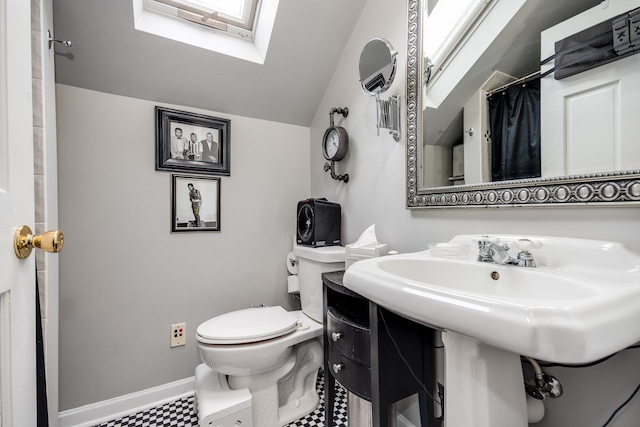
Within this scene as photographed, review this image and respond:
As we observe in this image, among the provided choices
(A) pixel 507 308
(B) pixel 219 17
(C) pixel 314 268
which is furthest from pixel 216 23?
(A) pixel 507 308

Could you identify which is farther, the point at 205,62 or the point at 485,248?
the point at 205,62

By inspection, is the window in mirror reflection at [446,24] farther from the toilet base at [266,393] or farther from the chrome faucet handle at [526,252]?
the toilet base at [266,393]

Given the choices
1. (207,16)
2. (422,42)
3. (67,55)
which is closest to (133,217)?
(67,55)

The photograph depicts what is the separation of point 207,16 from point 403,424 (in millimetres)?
2157

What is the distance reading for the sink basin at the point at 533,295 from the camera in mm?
358

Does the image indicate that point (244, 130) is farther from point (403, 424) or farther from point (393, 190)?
point (403, 424)

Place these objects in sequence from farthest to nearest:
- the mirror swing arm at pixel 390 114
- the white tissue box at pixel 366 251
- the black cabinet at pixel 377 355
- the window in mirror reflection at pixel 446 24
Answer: the mirror swing arm at pixel 390 114 < the white tissue box at pixel 366 251 < the window in mirror reflection at pixel 446 24 < the black cabinet at pixel 377 355

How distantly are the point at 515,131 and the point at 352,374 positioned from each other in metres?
0.96

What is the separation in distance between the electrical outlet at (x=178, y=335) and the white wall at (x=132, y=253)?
28mm

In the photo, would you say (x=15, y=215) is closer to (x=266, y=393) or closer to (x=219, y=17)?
(x=266, y=393)

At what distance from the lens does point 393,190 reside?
125 cm

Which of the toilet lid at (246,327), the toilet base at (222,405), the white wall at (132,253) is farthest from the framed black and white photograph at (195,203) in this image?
the toilet base at (222,405)

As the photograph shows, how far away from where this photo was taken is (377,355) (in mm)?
816

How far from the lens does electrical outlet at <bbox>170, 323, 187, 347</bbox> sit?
4.80 ft
